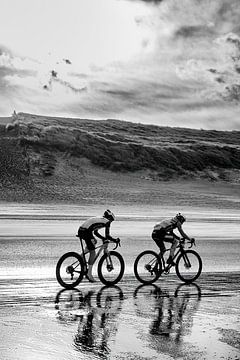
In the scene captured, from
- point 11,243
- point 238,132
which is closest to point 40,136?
point 11,243

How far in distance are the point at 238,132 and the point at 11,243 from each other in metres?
174

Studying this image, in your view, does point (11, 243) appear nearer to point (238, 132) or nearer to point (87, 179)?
point (87, 179)

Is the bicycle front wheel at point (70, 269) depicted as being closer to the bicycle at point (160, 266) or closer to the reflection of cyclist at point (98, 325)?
the reflection of cyclist at point (98, 325)

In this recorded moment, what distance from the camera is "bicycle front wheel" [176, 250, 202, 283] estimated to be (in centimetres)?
1402

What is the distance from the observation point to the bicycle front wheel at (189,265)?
14.0m

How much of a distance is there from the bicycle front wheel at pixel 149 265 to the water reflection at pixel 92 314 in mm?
978

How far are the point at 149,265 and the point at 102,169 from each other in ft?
213

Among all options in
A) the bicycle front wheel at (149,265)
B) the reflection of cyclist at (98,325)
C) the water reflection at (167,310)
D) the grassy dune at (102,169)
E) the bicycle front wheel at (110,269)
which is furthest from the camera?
the grassy dune at (102,169)

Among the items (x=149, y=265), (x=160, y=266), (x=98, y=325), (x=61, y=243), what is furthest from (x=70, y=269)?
(x=61, y=243)

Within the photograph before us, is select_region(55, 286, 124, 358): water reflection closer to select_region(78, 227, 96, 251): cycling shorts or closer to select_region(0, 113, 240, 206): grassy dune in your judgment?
select_region(78, 227, 96, 251): cycling shorts

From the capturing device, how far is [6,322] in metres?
9.04

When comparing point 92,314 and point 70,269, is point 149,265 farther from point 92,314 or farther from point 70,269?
point 92,314

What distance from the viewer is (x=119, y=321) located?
948 cm

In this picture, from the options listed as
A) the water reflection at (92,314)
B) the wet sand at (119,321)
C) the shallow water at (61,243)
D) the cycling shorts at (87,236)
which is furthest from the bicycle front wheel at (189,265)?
the cycling shorts at (87,236)
